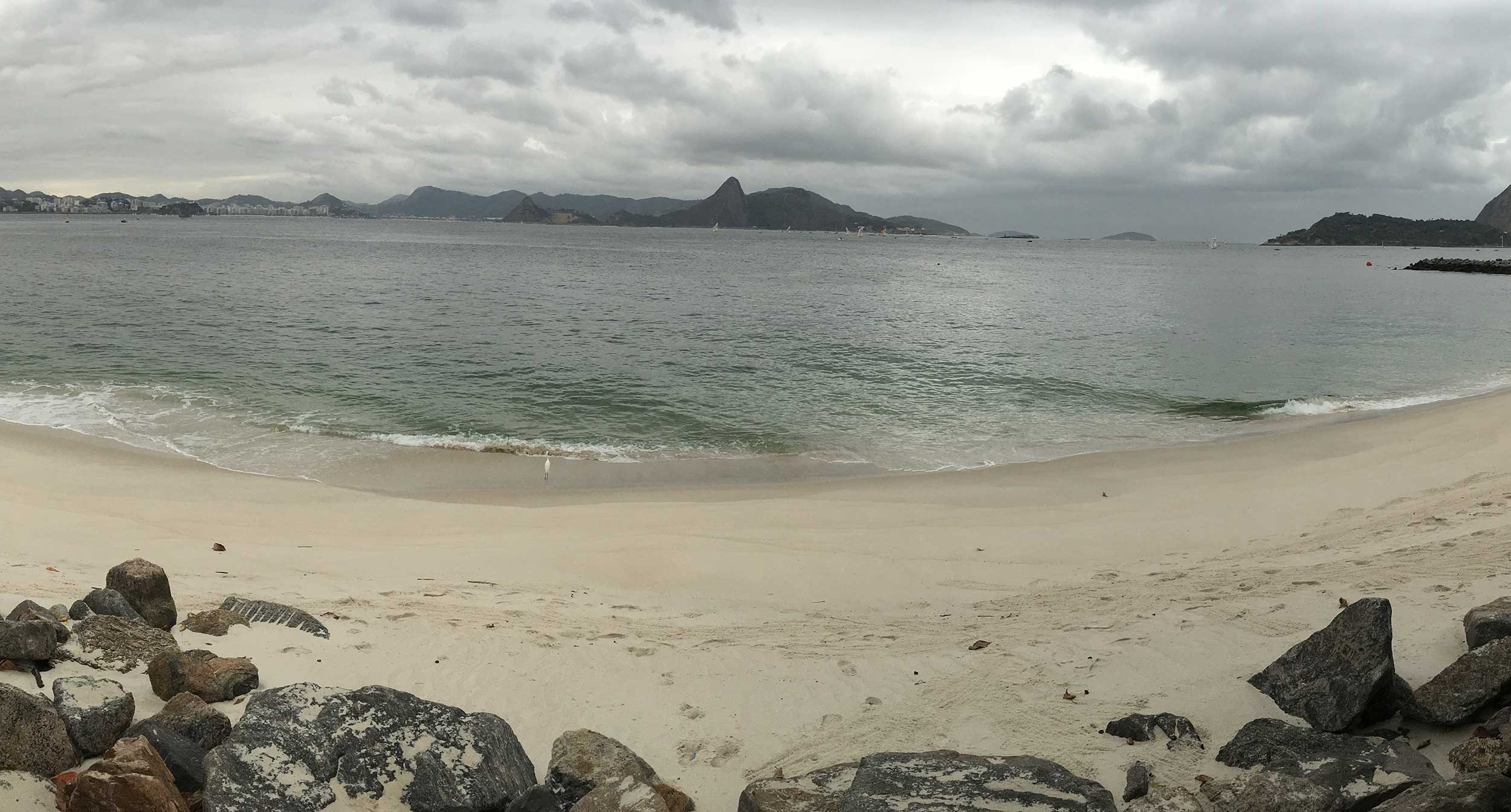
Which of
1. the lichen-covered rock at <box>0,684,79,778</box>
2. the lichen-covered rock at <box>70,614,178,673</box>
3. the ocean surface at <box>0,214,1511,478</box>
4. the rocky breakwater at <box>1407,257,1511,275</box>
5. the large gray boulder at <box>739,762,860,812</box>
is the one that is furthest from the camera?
the rocky breakwater at <box>1407,257,1511,275</box>

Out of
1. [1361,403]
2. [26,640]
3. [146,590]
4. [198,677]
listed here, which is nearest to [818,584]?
[198,677]

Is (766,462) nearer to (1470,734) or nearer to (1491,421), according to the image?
(1470,734)

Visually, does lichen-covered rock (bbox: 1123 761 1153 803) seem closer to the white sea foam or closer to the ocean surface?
the ocean surface

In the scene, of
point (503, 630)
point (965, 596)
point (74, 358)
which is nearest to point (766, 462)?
point (965, 596)

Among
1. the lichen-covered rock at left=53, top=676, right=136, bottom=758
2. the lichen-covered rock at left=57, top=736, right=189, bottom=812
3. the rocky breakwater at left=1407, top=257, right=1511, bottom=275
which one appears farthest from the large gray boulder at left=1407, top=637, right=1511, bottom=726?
the rocky breakwater at left=1407, top=257, right=1511, bottom=275

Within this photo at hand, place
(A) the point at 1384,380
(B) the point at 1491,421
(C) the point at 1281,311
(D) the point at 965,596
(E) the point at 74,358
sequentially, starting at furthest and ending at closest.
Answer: (C) the point at 1281,311, (A) the point at 1384,380, (E) the point at 74,358, (B) the point at 1491,421, (D) the point at 965,596

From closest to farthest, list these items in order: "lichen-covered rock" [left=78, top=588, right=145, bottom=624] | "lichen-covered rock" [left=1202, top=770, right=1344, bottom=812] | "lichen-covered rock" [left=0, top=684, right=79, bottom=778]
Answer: "lichen-covered rock" [left=1202, top=770, right=1344, bottom=812]
"lichen-covered rock" [left=0, top=684, right=79, bottom=778]
"lichen-covered rock" [left=78, top=588, right=145, bottom=624]

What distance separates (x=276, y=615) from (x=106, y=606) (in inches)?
43.6

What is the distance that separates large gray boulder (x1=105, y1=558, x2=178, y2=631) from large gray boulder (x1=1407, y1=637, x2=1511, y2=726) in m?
8.44

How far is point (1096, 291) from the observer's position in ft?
223

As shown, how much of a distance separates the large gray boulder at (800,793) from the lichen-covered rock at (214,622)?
4.32 meters

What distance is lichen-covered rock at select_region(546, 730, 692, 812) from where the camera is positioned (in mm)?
4738

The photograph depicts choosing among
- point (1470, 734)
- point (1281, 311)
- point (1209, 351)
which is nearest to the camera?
point (1470, 734)

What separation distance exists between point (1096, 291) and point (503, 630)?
→ 225 ft
